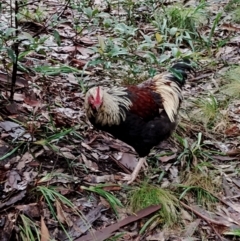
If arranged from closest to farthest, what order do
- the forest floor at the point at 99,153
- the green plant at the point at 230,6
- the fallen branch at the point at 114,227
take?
the fallen branch at the point at 114,227, the forest floor at the point at 99,153, the green plant at the point at 230,6

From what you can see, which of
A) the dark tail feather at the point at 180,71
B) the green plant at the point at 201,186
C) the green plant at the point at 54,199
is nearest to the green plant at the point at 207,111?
the dark tail feather at the point at 180,71

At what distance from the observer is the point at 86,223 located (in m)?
3.40

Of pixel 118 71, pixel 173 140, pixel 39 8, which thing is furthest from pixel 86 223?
pixel 39 8

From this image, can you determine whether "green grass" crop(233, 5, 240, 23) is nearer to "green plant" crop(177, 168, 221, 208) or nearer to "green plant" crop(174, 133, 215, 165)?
"green plant" crop(174, 133, 215, 165)

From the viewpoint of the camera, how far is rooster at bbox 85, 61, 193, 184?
11.8 ft

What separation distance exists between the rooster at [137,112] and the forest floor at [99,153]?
18cm

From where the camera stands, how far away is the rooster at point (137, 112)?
3598 mm

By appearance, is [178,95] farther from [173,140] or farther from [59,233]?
[59,233]

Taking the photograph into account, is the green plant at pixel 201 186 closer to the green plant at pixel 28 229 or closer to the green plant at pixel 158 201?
the green plant at pixel 158 201

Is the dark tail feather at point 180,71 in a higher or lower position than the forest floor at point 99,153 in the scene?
higher

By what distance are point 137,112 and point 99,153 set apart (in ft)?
1.76

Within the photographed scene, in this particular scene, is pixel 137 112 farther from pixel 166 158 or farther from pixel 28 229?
pixel 28 229

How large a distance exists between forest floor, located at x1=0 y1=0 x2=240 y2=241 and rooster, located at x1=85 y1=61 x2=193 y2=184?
0.18 metres

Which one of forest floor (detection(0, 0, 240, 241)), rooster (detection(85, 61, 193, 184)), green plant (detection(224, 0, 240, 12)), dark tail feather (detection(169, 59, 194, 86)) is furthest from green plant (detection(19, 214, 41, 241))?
green plant (detection(224, 0, 240, 12))
